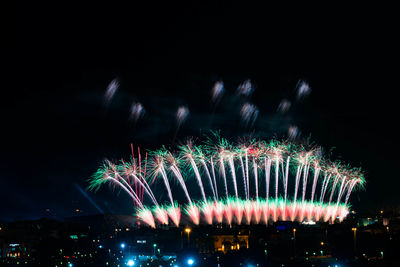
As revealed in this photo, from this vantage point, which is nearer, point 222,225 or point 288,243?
point 288,243

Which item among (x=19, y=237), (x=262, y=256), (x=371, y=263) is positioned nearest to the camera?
(x=371, y=263)

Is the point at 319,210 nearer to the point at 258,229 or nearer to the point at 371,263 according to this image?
the point at 258,229

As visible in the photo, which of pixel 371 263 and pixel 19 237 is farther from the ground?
pixel 19 237

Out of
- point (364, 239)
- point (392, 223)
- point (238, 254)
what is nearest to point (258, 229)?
point (364, 239)

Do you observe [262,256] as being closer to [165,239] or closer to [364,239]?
[364,239]

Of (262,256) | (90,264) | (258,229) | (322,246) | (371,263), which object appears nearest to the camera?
(371,263)

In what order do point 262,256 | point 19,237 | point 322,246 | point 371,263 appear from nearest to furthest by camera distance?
1. point 371,263
2. point 262,256
3. point 322,246
4. point 19,237

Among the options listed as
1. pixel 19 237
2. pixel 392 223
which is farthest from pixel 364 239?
pixel 19 237

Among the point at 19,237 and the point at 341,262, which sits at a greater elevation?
the point at 19,237

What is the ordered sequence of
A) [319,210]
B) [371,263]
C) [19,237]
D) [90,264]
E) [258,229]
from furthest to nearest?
[19,237]
[258,229]
[319,210]
[90,264]
[371,263]
